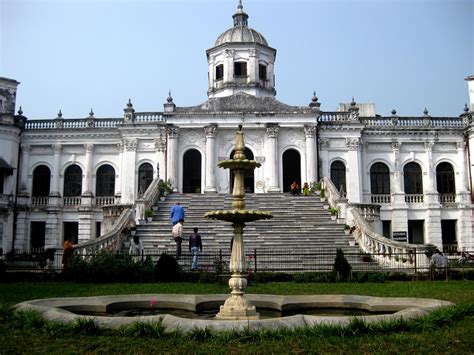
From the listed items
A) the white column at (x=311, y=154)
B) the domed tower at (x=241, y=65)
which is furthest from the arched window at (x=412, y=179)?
the domed tower at (x=241, y=65)

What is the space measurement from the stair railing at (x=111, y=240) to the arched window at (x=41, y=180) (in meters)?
14.1

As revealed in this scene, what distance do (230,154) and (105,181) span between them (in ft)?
32.0

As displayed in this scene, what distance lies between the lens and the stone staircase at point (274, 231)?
68.2 feet

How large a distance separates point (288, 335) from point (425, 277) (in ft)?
38.7

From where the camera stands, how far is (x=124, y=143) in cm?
3575

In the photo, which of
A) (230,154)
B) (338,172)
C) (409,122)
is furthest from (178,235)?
(409,122)

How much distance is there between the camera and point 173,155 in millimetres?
33188

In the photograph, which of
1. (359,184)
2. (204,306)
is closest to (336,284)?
(204,306)

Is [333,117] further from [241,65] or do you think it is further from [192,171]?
[192,171]

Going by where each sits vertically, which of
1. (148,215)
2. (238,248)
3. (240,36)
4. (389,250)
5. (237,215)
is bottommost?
(389,250)

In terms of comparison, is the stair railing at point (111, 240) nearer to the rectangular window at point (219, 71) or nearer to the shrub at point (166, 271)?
the shrub at point (166, 271)

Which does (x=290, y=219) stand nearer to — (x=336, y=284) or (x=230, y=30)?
(x=336, y=284)

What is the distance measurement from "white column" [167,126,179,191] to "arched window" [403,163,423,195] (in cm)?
1608

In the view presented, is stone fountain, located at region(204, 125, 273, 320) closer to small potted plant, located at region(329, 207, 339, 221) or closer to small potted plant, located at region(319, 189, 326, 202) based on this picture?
small potted plant, located at region(329, 207, 339, 221)
